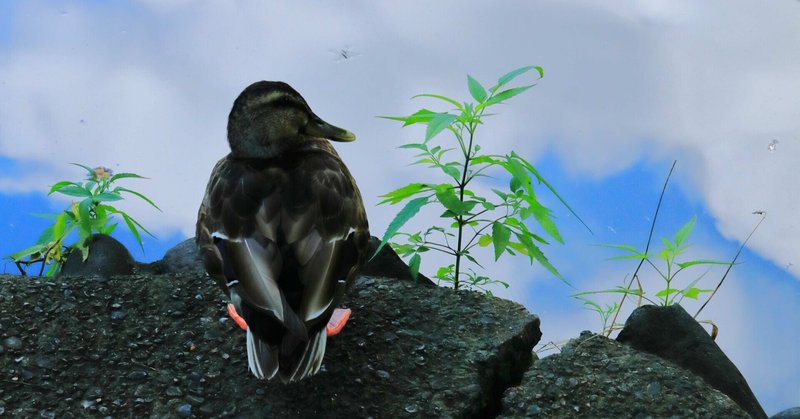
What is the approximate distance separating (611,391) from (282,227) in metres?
1.14

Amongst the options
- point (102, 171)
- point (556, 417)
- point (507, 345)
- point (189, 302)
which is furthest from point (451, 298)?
point (102, 171)

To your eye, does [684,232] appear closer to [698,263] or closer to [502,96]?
[698,263]

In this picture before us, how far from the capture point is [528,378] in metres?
2.94

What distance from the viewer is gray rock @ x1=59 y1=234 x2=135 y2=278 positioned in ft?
12.7

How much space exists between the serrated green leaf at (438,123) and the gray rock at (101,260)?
5.35 ft

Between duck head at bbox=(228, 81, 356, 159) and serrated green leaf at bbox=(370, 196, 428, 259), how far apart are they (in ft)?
1.32

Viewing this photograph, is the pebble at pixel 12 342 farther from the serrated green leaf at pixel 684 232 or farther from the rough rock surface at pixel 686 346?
the serrated green leaf at pixel 684 232

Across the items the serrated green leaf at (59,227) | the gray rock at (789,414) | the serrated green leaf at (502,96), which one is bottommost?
the gray rock at (789,414)

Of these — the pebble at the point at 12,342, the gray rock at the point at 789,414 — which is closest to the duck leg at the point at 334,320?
the pebble at the point at 12,342

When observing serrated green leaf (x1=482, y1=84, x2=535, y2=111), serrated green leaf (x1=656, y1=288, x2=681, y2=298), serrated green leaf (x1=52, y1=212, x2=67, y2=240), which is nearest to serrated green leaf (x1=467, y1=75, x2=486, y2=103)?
serrated green leaf (x1=482, y1=84, x2=535, y2=111)

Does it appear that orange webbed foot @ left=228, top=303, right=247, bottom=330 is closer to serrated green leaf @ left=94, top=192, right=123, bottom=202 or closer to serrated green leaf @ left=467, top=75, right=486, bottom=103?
serrated green leaf @ left=94, top=192, right=123, bottom=202

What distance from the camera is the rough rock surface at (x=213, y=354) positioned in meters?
2.79

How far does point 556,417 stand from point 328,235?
876 millimetres

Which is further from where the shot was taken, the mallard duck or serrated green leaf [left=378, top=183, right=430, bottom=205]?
serrated green leaf [left=378, top=183, right=430, bottom=205]
